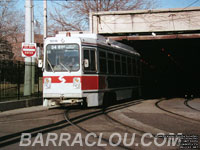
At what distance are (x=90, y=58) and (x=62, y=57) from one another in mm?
1168

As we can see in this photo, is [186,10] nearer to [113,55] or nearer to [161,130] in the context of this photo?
[113,55]

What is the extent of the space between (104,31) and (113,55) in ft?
18.6

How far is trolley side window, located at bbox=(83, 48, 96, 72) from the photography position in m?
12.1

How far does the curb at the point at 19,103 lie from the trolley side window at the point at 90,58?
12.4 feet

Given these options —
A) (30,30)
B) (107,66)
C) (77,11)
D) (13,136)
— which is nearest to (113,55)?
(107,66)

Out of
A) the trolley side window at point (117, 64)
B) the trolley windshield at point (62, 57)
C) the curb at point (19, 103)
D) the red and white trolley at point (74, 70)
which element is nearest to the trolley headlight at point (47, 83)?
the red and white trolley at point (74, 70)

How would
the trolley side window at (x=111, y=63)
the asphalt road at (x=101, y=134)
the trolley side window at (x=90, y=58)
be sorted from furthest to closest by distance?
the trolley side window at (x=111, y=63), the trolley side window at (x=90, y=58), the asphalt road at (x=101, y=134)

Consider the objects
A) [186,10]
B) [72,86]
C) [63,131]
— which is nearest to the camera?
[63,131]

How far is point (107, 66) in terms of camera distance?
13.6 meters

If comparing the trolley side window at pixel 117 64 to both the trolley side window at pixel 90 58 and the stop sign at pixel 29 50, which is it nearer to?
the trolley side window at pixel 90 58
